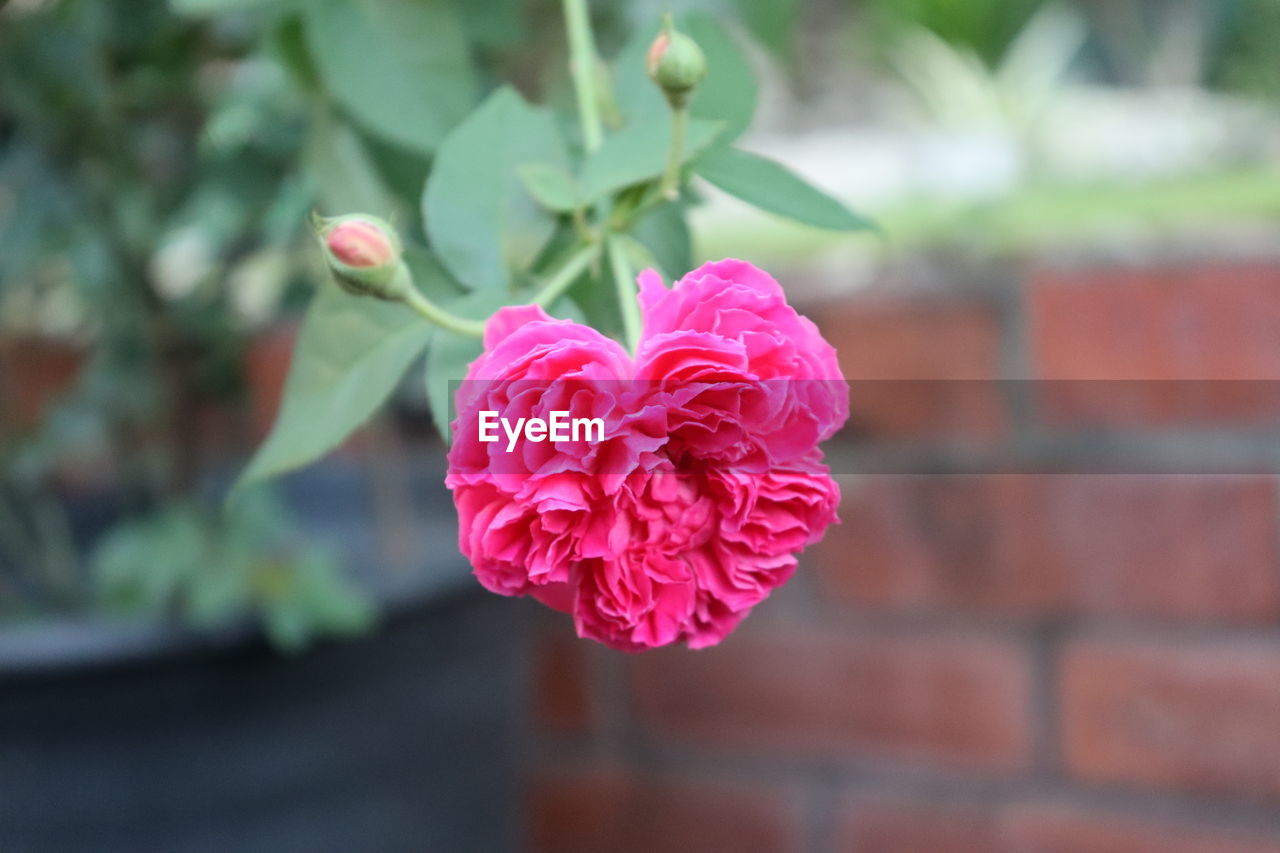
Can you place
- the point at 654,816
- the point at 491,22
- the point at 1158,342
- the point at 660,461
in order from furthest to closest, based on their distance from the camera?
the point at 654,816
the point at 1158,342
the point at 491,22
the point at 660,461

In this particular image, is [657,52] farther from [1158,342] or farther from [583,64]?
[1158,342]

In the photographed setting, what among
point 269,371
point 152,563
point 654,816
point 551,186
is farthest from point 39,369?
point 551,186

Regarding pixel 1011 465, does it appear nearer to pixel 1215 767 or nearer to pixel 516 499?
pixel 1215 767

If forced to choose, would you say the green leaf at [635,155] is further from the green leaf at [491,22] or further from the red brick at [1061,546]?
the red brick at [1061,546]

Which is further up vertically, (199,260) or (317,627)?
(199,260)

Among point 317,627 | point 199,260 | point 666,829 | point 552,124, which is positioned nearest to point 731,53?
point 552,124

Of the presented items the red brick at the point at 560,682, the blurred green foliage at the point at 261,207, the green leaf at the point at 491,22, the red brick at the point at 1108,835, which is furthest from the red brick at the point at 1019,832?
the green leaf at the point at 491,22
